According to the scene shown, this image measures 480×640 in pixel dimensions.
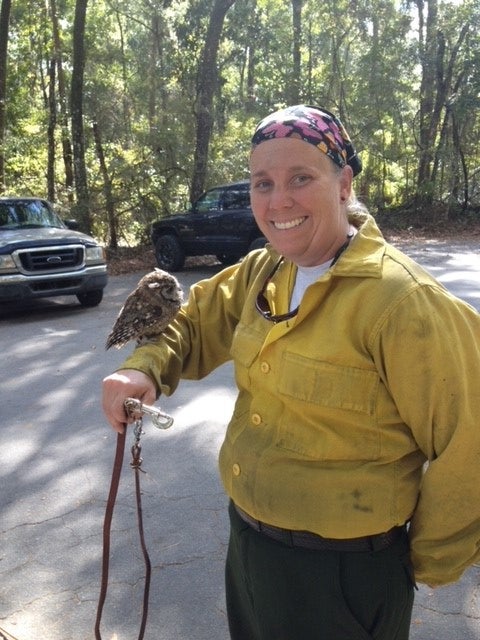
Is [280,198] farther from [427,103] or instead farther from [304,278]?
[427,103]

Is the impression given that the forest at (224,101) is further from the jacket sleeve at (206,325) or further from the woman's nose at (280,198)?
the woman's nose at (280,198)

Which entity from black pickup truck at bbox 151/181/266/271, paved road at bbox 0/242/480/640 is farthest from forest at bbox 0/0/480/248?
paved road at bbox 0/242/480/640

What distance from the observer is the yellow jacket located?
149 cm

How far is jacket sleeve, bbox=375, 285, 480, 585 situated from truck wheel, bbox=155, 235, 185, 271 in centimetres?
1448

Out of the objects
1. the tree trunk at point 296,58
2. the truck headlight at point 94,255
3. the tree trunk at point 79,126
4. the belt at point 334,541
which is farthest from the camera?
the tree trunk at point 296,58

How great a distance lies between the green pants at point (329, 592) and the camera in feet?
5.26

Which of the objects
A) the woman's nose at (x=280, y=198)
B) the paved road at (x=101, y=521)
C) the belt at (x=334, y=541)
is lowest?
the paved road at (x=101, y=521)

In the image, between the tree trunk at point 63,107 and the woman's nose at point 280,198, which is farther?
the tree trunk at point 63,107

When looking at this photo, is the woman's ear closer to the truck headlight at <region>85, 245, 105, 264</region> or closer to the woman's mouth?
the woman's mouth

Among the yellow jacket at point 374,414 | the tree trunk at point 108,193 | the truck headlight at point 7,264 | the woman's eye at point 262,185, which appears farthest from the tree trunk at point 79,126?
the yellow jacket at point 374,414

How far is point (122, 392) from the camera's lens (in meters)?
1.80

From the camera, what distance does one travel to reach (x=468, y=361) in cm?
150

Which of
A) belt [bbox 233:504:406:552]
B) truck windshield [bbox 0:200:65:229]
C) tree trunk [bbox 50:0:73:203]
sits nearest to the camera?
belt [bbox 233:504:406:552]

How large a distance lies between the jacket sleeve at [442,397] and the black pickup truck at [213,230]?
1259cm
